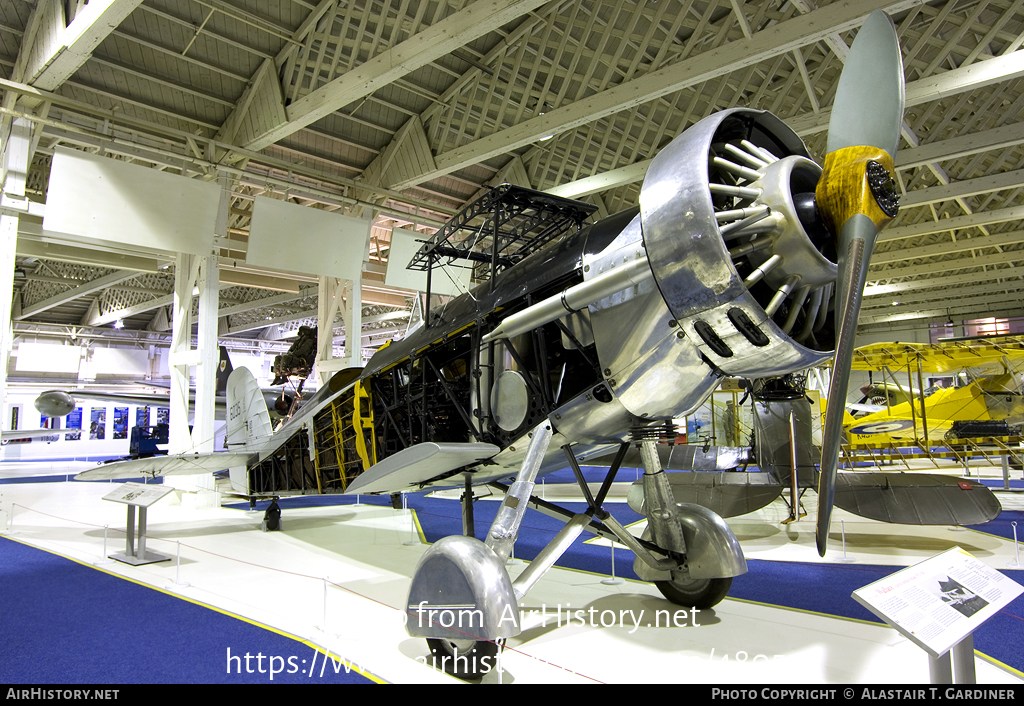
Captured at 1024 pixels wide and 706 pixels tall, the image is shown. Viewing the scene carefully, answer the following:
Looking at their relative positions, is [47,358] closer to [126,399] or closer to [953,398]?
[126,399]

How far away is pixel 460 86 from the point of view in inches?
424

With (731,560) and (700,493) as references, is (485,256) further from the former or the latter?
(700,493)

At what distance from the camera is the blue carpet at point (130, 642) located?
9.95ft

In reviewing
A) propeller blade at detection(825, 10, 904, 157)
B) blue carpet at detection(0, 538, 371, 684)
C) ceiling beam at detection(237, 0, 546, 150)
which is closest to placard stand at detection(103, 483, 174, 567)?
blue carpet at detection(0, 538, 371, 684)

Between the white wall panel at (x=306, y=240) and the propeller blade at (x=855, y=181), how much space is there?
957 centimetres

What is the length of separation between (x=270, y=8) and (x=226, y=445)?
6952mm

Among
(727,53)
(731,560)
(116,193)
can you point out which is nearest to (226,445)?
(116,193)

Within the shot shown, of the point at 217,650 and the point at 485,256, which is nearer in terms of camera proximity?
the point at 217,650

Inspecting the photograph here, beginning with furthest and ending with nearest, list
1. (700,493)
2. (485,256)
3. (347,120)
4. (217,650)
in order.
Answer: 1. (347,120)
2. (700,493)
3. (485,256)
4. (217,650)

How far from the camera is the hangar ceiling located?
7.39m

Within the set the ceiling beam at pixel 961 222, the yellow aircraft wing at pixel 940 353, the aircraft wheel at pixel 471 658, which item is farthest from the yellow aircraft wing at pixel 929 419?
the aircraft wheel at pixel 471 658

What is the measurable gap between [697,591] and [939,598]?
1.94m

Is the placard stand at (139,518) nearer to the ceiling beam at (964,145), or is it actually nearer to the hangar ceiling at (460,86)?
the hangar ceiling at (460,86)

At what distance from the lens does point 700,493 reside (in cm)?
683
